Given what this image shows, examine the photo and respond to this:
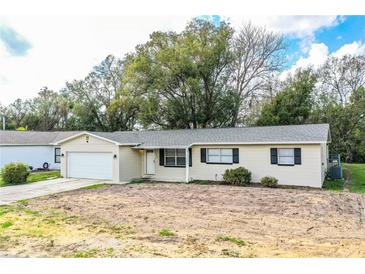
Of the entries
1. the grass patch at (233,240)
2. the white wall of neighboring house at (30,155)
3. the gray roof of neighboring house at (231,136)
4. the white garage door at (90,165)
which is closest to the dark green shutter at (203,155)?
the gray roof of neighboring house at (231,136)

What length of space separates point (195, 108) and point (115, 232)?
19912 millimetres

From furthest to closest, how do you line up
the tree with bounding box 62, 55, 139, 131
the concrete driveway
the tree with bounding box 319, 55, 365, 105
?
the tree with bounding box 62, 55, 139, 131, the tree with bounding box 319, 55, 365, 105, the concrete driveway

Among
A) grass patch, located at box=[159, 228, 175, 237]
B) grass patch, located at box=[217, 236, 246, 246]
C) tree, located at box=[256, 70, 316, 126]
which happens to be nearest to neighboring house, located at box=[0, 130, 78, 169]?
grass patch, located at box=[159, 228, 175, 237]

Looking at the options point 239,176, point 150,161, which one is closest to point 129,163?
point 150,161

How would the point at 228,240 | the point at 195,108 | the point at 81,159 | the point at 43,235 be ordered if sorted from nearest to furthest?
1. the point at 228,240
2. the point at 43,235
3. the point at 81,159
4. the point at 195,108

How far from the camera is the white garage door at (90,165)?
1514 cm

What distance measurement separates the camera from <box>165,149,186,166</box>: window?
15438 millimetres

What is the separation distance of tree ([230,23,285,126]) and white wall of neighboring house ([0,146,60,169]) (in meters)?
15.7

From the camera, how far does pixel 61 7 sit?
172 inches

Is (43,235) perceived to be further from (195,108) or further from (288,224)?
(195,108)

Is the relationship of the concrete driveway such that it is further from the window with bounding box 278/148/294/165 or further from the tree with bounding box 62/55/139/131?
the tree with bounding box 62/55/139/131

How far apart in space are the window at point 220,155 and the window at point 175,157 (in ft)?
5.03

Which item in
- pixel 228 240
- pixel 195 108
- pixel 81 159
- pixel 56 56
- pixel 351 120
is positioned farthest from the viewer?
pixel 195 108

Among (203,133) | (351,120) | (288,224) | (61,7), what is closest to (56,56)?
(61,7)
